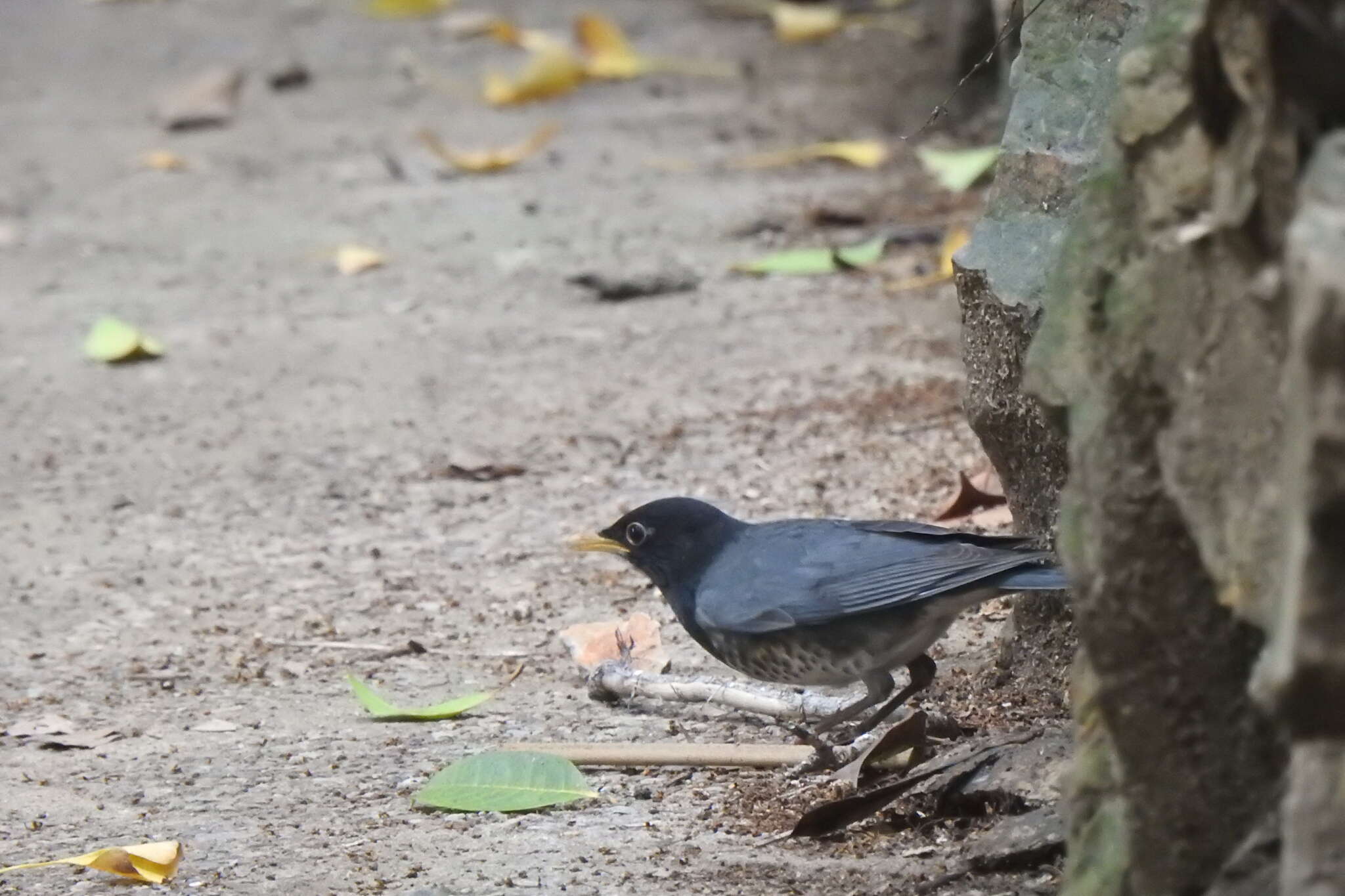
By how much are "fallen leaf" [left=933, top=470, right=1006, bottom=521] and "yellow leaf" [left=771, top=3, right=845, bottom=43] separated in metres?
7.02

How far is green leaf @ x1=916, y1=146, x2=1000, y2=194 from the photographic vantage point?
27.0ft

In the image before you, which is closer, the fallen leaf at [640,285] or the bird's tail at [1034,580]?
the bird's tail at [1034,580]

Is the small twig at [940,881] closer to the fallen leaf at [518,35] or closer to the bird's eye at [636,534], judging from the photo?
the bird's eye at [636,534]

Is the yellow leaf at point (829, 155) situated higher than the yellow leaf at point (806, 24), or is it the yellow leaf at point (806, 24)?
the yellow leaf at point (806, 24)

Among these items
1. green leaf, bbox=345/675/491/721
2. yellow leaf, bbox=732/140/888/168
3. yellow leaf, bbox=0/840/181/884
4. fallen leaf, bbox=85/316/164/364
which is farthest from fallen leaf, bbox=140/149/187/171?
yellow leaf, bbox=0/840/181/884

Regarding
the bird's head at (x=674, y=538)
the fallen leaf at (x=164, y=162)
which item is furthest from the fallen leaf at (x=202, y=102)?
the bird's head at (x=674, y=538)

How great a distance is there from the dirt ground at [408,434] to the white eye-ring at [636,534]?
35 centimetres

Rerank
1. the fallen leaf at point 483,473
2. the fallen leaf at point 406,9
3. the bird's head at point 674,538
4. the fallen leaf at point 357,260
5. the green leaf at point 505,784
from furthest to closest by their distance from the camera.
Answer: the fallen leaf at point 406,9 < the fallen leaf at point 357,260 < the fallen leaf at point 483,473 < the bird's head at point 674,538 < the green leaf at point 505,784

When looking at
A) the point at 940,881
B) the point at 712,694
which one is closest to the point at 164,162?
the point at 712,694

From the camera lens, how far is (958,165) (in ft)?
27.7

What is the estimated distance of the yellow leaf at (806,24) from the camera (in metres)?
11.4

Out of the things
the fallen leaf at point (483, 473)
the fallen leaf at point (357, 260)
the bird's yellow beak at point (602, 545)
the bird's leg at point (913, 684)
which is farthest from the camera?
the fallen leaf at point (357, 260)

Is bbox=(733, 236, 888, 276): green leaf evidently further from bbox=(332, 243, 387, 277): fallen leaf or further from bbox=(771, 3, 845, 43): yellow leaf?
bbox=(771, 3, 845, 43): yellow leaf

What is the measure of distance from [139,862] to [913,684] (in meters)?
1.51
